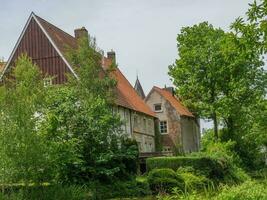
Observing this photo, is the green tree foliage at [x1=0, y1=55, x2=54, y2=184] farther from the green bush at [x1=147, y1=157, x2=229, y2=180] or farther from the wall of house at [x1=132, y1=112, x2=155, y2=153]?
the wall of house at [x1=132, y1=112, x2=155, y2=153]

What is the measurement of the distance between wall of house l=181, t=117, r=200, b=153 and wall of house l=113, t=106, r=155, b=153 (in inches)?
238

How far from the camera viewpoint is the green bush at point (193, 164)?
34.8 meters

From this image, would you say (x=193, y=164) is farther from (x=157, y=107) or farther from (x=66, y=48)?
(x=157, y=107)

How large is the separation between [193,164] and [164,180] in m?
5.79

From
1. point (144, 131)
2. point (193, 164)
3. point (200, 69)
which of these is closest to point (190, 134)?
point (144, 131)

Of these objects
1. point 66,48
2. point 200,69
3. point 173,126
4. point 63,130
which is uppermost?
point 200,69

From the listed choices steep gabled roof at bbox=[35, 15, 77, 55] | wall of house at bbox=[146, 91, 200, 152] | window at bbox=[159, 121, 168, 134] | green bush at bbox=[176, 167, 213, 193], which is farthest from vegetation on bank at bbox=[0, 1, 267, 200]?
window at bbox=[159, 121, 168, 134]

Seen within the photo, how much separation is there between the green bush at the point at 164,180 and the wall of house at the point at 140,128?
39.5 feet

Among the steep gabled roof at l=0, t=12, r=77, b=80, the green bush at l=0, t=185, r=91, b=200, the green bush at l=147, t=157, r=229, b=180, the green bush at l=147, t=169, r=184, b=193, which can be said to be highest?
the steep gabled roof at l=0, t=12, r=77, b=80

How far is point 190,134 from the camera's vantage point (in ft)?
201

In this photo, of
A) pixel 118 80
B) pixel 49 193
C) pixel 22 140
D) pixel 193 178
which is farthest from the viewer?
pixel 118 80

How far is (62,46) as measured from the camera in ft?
132

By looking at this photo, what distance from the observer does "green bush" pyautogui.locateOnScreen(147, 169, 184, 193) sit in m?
29.4

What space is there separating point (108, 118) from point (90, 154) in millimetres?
2115
